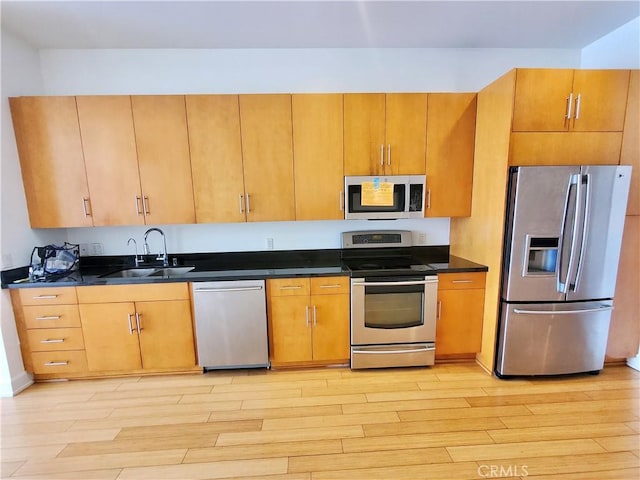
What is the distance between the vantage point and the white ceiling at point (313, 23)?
1988mm

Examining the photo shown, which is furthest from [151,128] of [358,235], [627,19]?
[627,19]

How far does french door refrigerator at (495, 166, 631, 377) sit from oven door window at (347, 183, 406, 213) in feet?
2.61

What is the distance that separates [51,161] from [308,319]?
2.49 m

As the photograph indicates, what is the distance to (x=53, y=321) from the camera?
7.36 feet

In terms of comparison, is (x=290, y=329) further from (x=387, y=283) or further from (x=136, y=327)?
(x=136, y=327)

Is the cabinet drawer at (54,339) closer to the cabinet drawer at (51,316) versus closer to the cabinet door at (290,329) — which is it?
the cabinet drawer at (51,316)

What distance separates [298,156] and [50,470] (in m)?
2.56

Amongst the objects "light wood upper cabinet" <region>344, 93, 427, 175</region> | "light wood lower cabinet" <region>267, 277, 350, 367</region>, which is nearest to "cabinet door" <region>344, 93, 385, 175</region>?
"light wood upper cabinet" <region>344, 93, 427, 175</region>

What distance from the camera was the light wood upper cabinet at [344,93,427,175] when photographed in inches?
93.0

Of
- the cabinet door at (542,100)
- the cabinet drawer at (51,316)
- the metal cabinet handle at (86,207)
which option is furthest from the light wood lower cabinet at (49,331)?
the cabinet door at (542,100)

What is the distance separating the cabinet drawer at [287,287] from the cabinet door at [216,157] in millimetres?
639

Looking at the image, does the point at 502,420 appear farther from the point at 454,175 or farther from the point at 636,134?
the point at 636,134

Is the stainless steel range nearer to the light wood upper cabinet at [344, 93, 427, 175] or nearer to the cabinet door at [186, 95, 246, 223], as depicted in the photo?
the light wood upper cabinet at [344, 93, 427, 175]

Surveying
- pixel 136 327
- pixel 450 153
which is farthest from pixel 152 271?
pixel 450 153
